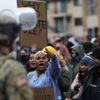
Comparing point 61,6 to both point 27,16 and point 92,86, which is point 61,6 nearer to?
point 92,86

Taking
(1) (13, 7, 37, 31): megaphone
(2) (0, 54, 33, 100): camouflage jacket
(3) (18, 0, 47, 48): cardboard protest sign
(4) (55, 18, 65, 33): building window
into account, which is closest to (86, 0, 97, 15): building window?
(4) (55, 18, 65, 33): building window

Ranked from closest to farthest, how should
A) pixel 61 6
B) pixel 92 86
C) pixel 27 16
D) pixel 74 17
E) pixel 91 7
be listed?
pixel 27 16 < pixel 92 86 < pixel 91 7 < pixel 74 17 < pixel 61 6

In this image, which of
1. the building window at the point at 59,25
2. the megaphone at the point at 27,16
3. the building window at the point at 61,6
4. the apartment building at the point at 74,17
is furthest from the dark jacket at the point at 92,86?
the building window at the point at 61,6

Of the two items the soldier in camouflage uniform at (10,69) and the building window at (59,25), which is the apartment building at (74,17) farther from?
the soldier in camouflage uniform at (10,69)

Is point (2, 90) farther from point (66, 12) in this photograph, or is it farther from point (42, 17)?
point (66, 12)

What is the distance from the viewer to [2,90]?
5246 mm

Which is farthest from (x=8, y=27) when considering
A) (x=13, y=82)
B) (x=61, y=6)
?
(x=61, y=6)

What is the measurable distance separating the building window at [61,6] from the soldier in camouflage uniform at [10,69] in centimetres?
6914

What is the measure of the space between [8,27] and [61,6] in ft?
231

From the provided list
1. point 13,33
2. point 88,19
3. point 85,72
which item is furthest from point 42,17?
point 88,19

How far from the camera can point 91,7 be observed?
228 feet

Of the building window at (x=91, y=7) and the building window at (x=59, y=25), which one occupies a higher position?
the building window at (x=91, y=7)

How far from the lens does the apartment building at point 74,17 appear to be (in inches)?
2751

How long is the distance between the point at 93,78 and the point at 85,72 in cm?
62
